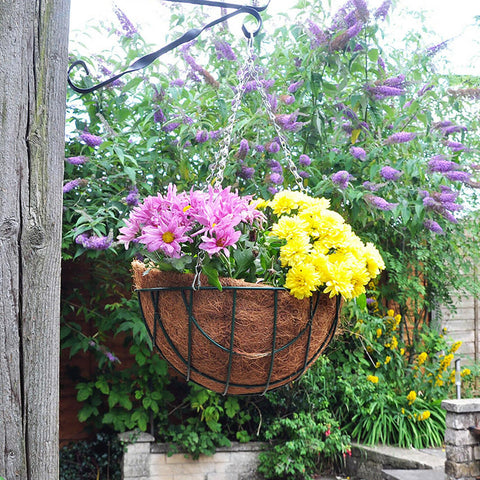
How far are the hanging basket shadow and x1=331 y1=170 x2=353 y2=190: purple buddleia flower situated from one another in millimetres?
1603

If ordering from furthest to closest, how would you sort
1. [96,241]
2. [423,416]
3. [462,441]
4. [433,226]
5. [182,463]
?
[423,416] < [182,463] < [462,441] < [433,226] < [96,241]

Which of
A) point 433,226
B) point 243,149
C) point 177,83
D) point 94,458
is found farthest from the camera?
point 94,458

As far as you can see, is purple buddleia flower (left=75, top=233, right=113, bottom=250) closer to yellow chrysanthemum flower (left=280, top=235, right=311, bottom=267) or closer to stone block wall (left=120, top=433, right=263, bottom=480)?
yellow chrysanthemum flower (left=280, top=235, right=311, bottom=267)

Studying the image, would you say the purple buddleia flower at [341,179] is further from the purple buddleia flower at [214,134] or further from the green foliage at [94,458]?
the green foliage at [94,458]

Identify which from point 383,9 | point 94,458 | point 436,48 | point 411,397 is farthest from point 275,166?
point 94,458

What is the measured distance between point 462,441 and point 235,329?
269 centimetres

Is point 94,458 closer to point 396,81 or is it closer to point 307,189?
point 307,189

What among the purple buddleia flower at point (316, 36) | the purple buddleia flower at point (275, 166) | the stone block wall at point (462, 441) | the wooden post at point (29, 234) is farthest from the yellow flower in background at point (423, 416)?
the wooden post at point (29, 234)

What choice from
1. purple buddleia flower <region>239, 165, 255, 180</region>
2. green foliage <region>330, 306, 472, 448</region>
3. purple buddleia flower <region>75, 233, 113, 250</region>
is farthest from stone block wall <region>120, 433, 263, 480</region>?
purple buddleia flower <region>239, 165, 255, 180</region>

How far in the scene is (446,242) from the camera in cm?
428

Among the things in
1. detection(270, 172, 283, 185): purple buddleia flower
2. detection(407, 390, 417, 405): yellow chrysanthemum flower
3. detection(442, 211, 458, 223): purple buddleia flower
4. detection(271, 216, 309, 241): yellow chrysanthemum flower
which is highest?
detection(270, 172, 283, 185): purple buddleia flower

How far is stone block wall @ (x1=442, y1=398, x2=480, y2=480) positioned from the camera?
10.5 ft

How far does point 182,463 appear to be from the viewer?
363cm

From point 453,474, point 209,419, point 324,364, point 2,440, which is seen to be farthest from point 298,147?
point 2,440
